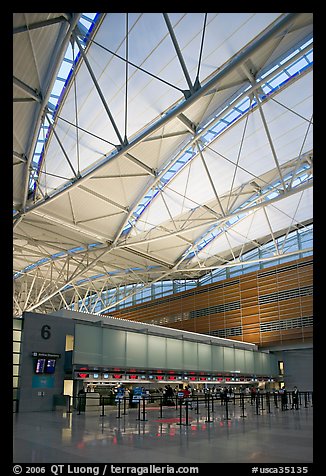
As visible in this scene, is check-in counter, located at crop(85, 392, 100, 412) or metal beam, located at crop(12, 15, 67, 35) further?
check-in counter, located at crop(85, 392, 100, 412)

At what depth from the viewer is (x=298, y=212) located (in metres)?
36.7

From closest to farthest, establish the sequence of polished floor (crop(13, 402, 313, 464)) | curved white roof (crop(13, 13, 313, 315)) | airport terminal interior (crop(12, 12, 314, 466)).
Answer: polished floor (crop(13, 402, 313, 464))
airport terminal interior (crop(12, 12, 314, 466))
curved white roof (crop(13, 13, 313, 315))

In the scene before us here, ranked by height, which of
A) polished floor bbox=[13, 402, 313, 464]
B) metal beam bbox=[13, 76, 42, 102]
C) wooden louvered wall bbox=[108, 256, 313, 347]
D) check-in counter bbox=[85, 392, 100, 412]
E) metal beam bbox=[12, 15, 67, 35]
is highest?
metal beam bbox=[12, 15, 67, 35]

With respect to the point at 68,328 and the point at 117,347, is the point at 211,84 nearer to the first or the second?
the point at 68,328

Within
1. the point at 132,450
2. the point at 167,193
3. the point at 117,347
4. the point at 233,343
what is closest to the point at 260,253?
the point at 233,343

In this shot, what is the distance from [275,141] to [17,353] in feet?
63.6

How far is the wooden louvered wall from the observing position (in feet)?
125

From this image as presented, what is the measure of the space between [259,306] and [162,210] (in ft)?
56.0

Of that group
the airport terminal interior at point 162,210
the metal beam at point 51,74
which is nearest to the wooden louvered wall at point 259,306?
the airport terminal interior at point 162,210

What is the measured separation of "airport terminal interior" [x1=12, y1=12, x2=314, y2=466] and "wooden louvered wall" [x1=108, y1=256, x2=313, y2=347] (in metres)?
0.17

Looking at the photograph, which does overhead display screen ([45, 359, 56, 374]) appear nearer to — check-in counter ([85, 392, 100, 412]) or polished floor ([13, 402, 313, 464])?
check-in counter ([85, 392, 100, 412])

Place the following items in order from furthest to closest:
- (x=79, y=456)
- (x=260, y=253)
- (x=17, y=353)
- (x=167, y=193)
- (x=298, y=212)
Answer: (x=260, y=253) < (x=298, y=212) < (x=167, y=193) < (x=17, y=353) < (x=79, y=456)

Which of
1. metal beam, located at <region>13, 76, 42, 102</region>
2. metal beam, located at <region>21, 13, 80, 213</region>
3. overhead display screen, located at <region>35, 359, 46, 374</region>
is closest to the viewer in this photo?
metal beam, located at <region>21, 13, 80, 213</region>

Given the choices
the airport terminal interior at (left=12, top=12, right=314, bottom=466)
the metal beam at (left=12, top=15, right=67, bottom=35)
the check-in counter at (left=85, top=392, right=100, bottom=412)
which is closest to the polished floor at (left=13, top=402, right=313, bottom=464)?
the airport terminal interior at (left=12, top=12, right=314, bottom=466)
